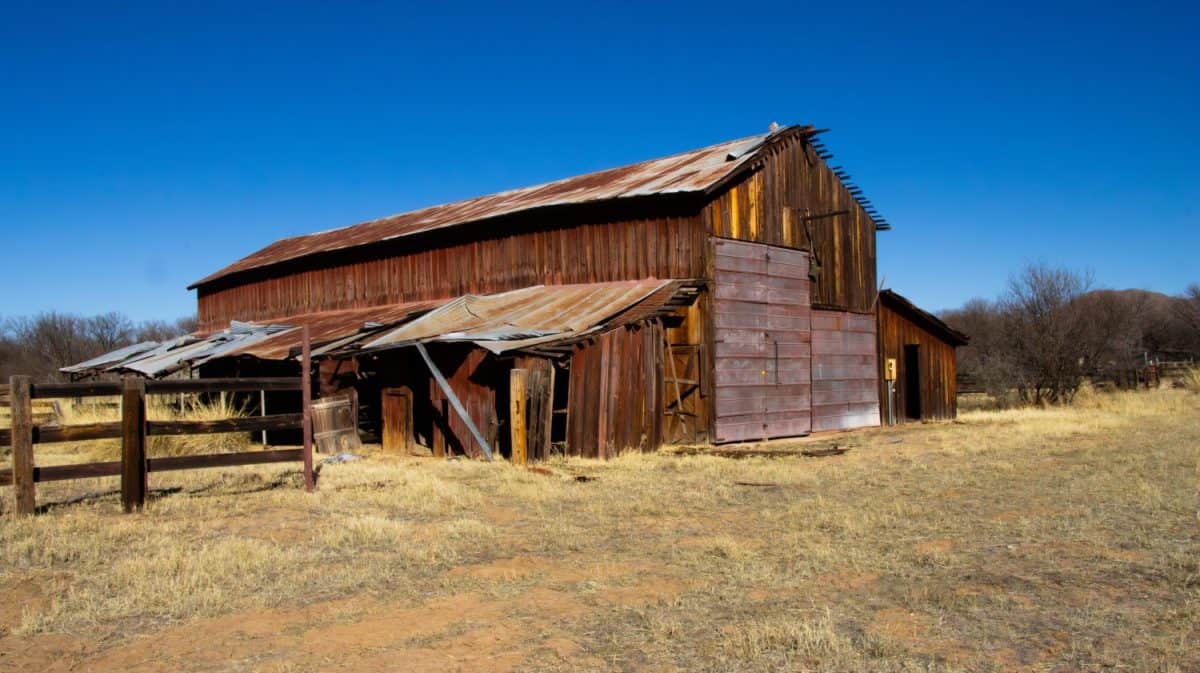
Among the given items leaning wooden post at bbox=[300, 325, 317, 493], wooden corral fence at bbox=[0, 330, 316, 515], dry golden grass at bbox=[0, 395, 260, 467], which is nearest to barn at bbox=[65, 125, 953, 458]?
dry golden grass at bbox=[0, 395, 260, 467]

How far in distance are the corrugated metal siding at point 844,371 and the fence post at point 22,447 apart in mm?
16741

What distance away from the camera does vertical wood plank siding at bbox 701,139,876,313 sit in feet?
66.7

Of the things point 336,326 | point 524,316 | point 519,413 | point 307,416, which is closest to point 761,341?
point 524,316

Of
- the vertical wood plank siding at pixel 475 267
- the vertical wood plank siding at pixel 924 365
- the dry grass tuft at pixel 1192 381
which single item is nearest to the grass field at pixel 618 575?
the vertical wood plank siding at pixel 475 267

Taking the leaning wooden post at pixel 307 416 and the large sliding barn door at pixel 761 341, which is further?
the large sliding barn door at pixel 761 341

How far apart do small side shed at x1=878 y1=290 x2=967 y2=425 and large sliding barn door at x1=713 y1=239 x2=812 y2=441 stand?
14.6 ft

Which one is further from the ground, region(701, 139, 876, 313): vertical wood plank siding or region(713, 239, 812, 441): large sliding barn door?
region(701, 139, 876, 313): vertical wood plank siding

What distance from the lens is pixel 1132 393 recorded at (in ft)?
102

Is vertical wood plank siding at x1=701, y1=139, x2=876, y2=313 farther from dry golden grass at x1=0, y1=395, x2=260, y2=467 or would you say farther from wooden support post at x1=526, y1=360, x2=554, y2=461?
dry golden grass at x1=0, y1=395, x2=260, y2=467

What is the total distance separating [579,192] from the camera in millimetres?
23734

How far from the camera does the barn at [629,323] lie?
1689 cm

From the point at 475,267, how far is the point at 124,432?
15.6 metres

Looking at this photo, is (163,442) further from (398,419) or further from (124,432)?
(124,432)

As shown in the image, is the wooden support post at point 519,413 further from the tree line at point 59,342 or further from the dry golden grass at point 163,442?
the tree line at point 59,342
